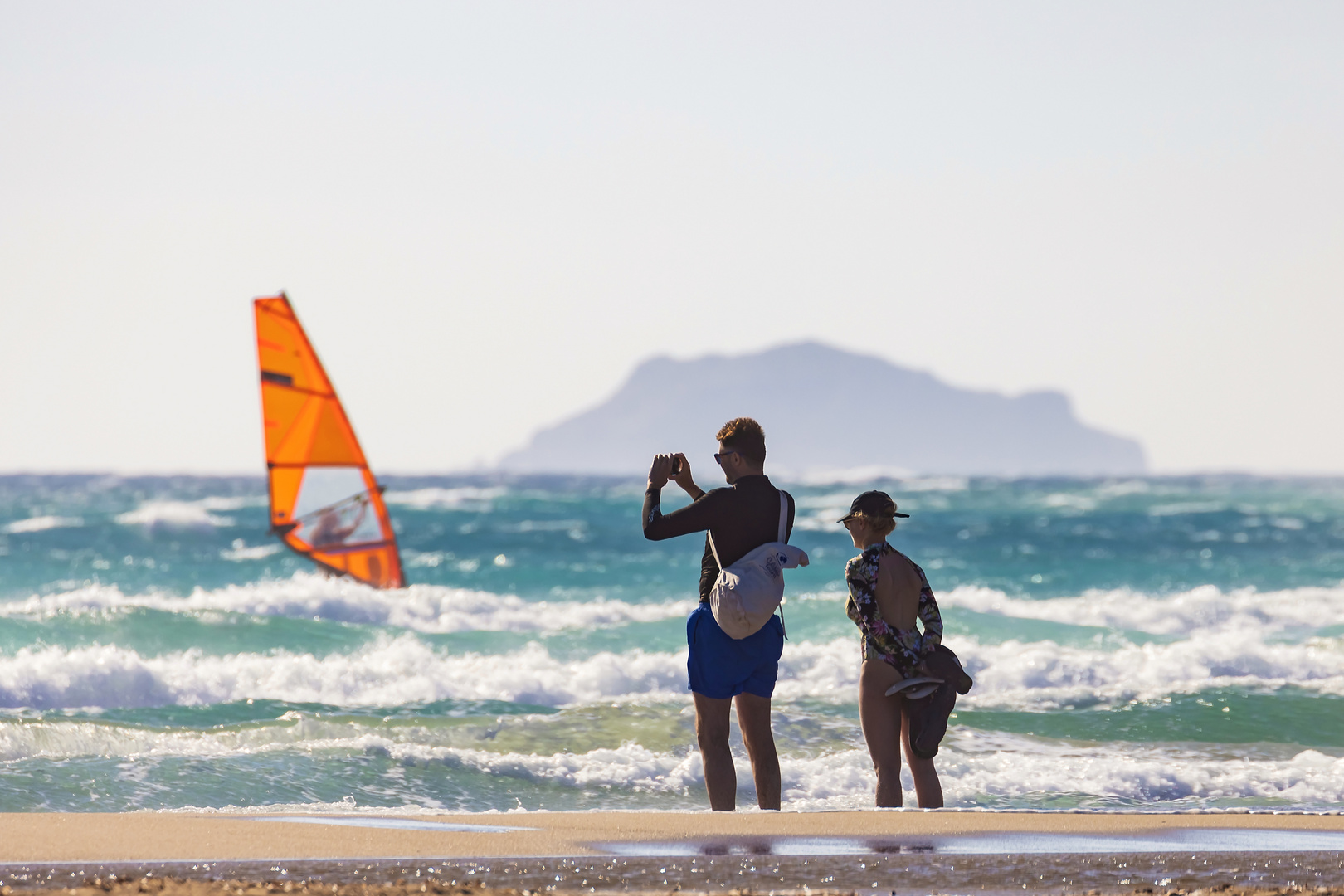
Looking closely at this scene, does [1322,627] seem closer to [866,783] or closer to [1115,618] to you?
[1115,618]

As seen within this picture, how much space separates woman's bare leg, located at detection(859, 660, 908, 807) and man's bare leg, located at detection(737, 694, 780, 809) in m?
0.36

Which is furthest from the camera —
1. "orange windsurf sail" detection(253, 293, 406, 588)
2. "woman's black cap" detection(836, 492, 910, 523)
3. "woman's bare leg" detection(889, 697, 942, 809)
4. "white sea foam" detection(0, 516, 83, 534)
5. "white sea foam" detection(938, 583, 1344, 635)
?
"white sea foam" detection(0, 516, 83, 534)

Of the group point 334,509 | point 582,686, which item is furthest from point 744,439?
point 334,509

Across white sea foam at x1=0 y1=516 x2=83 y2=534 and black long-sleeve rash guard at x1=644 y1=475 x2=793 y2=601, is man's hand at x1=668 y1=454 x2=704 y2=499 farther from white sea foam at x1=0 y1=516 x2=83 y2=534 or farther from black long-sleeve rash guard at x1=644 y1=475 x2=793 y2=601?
white sea foam at x1=0 y1=516 x2=83 y2=534

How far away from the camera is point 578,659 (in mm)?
13102

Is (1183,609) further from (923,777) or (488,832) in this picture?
(488,832)

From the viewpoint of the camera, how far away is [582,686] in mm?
11320

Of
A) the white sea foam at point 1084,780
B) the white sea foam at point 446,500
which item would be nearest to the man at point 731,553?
the white sea foam at point 1084,780

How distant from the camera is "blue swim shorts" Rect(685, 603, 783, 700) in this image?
5.06 m

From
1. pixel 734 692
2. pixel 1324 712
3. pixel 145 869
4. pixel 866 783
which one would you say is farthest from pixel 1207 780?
pixel 145 869

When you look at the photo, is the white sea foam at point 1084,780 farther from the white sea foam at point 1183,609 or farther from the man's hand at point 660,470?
the white sea foam at point 1183,609

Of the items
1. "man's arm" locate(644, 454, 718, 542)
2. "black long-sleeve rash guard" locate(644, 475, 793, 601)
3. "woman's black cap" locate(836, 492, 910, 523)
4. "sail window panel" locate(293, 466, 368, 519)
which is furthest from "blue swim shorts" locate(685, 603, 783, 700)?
"sail window panel" locate(293, 466, 368, 519)

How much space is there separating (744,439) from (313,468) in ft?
47.6

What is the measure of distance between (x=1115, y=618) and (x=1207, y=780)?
1004 cm
